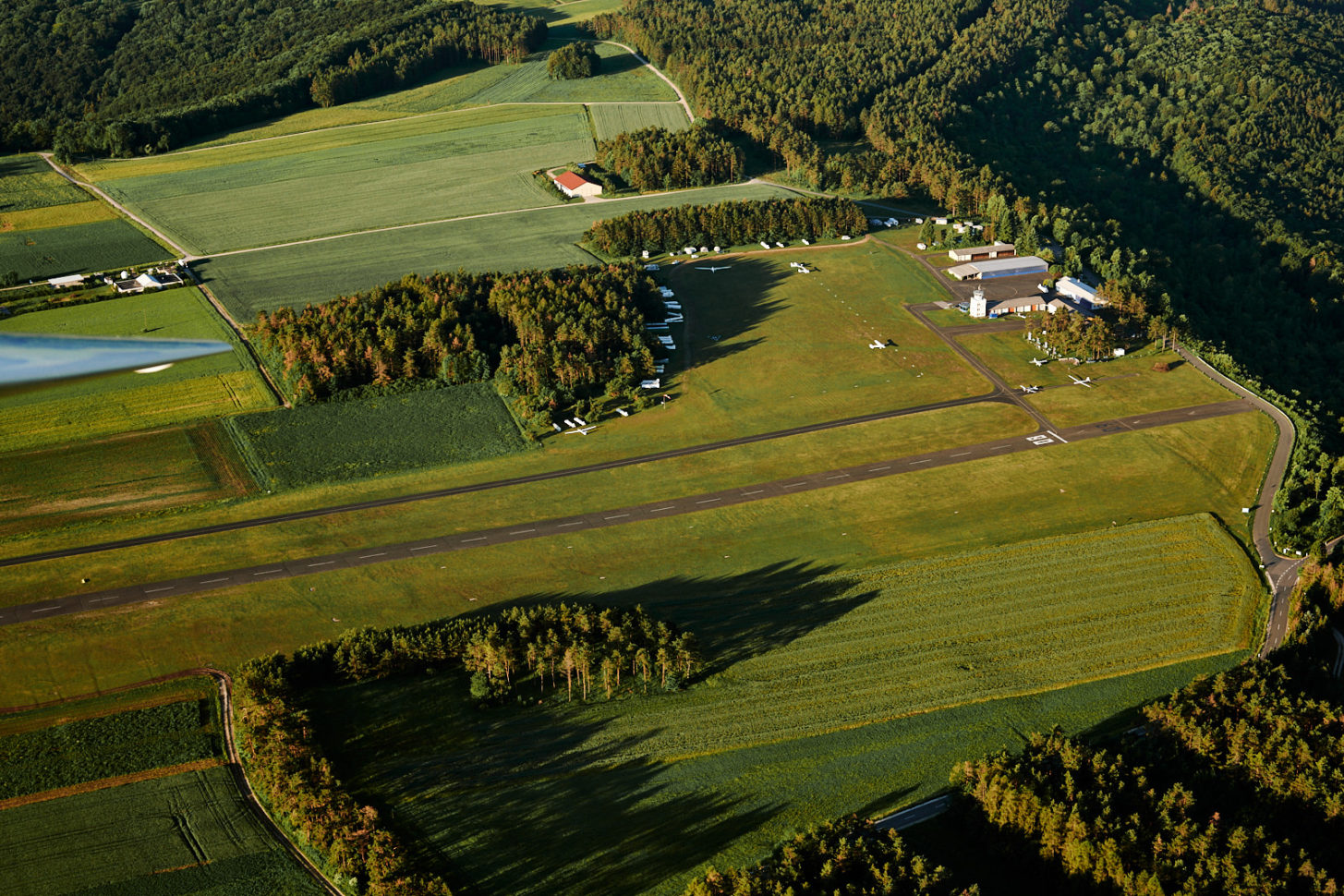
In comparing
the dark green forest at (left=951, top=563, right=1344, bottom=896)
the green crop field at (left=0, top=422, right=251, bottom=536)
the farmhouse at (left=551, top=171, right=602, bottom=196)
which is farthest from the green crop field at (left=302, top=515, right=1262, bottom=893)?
the farmhouse at (left=551, top=171, right=602, bottom=196)

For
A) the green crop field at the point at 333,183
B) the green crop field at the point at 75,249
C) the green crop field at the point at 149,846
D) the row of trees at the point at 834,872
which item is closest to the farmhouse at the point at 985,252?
the green crop field at the point at 333,183

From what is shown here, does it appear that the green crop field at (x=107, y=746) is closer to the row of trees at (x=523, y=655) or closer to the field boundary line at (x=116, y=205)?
the row of trees at (x=523, y=655)

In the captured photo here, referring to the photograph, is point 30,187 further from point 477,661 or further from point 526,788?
point 526,788

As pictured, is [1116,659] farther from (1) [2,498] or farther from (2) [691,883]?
(1) [2,498]

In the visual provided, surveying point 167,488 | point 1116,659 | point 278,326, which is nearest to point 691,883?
point 1116,659

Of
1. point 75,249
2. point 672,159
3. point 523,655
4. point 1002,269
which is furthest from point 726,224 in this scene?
point 523,655
